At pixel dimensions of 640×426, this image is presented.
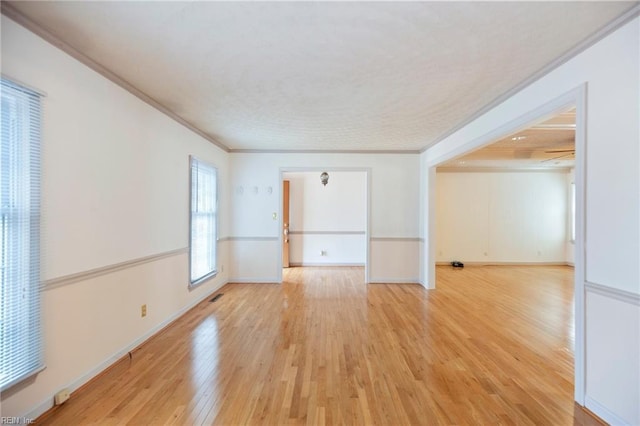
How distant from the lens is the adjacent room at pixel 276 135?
160cm

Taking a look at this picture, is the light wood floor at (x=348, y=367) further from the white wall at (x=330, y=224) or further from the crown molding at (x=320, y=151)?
the white wall at (x=330, y=224)

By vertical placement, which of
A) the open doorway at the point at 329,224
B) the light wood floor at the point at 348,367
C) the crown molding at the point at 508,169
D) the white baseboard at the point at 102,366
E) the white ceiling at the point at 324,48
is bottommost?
the light wood floor at the point at 348,367

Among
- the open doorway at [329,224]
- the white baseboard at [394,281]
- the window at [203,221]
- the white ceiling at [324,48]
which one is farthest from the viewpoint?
the open doorway at [329,224]

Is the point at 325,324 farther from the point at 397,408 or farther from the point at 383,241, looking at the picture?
the point at 383,241

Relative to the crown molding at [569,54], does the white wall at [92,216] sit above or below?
below

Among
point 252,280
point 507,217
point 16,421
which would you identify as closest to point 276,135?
point 252,280

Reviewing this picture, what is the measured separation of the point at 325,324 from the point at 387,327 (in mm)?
732

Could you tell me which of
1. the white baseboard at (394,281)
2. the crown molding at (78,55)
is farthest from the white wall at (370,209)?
the crown molding at (78,55)

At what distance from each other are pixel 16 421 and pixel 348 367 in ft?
7.12

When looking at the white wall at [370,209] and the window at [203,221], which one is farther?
the white wall at [370,209]

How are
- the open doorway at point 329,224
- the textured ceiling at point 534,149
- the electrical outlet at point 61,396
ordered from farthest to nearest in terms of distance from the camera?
1. the open doorway at point 329,224
2. the textured ceiling at point 534,149
3. the electrical outlet at point 61,396

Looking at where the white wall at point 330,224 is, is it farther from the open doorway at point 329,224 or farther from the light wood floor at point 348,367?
the light wood floor at point 348,367

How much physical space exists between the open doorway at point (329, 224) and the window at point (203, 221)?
2.66m

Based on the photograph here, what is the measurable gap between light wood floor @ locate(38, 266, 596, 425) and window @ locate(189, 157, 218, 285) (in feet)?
2.05
